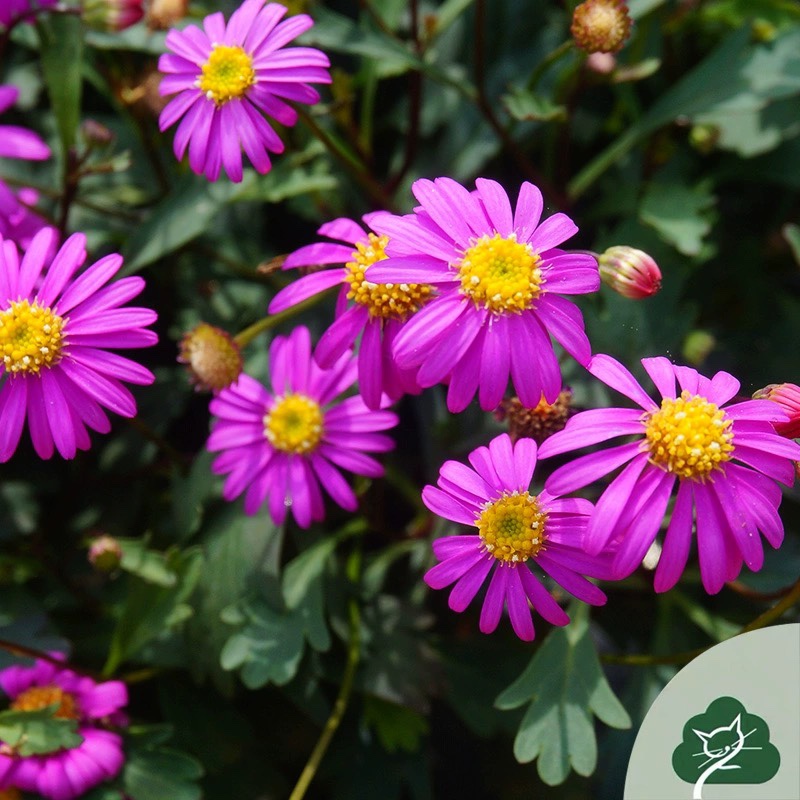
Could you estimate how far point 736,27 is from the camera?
4.28ft

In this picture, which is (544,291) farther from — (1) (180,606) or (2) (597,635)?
(2) (597,635)

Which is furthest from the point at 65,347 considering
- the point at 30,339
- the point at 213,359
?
the point at 213,359

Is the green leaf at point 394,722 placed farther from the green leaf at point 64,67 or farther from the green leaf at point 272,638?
the green leaf at point 64,67

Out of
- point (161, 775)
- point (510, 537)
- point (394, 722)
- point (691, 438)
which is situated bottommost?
point (161, 775)

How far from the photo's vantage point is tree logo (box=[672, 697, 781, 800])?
28.8 inches

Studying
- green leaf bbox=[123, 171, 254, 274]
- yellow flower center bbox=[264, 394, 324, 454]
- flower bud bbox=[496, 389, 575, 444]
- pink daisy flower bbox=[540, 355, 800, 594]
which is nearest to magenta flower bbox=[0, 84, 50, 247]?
green leaf bbox=[123, 171, 254, 274]

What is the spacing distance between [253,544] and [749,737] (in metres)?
0.59

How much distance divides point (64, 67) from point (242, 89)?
39 cm

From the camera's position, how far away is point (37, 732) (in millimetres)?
944

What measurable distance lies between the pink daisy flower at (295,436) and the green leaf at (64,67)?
1.35 ft

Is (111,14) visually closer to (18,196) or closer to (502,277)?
(18,196)

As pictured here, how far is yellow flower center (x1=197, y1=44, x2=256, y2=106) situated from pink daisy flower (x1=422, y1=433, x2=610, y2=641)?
424 millimetres

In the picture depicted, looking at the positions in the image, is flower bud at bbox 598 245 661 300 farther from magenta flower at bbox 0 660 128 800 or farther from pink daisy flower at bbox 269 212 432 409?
magenta flower at bbox 0 660 128 800

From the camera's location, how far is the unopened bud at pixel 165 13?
45.9 inches
